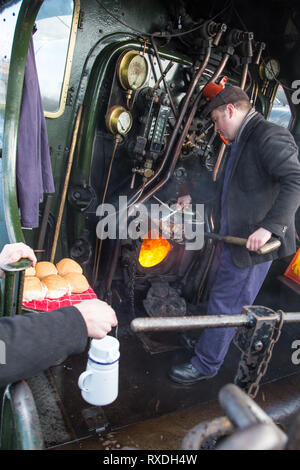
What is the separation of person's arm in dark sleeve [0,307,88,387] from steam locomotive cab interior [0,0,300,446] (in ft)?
6.30

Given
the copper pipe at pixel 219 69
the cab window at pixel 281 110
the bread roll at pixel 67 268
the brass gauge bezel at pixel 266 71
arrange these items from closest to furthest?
the bread roll at pixel 67 268, the copper pipe at pixel 219 69, the brass gauge bezel at pixel 266 71, the cab window at pixel 281 110

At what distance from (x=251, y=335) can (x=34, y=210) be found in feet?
6.28

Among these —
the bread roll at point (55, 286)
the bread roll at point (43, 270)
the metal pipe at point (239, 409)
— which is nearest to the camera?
the metal pipe at point (239, 409)

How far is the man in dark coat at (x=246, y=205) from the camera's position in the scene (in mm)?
2561

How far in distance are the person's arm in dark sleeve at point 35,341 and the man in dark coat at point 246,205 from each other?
180cm

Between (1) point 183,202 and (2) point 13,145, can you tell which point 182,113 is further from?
(2) point 13,145

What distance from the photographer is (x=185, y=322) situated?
4.00 ft

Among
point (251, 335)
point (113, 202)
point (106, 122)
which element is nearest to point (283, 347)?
point (113, 202)

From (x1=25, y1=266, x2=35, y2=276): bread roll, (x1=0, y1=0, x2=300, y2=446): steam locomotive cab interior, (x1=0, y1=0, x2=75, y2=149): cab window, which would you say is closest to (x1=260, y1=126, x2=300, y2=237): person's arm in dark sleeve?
(x1=0, y1=0, x2=300, y2=446): steam locomotive cab interior

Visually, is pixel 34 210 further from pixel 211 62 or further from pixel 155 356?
pixel 211 62

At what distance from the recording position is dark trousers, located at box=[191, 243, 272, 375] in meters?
2.88

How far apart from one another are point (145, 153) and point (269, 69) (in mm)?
2413

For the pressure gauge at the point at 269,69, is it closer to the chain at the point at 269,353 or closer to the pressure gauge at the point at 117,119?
the pressure gauge at the point at 117,119

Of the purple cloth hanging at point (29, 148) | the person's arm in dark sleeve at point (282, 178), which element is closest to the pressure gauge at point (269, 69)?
the person's arm in dark sleeve at point (282, 178)
